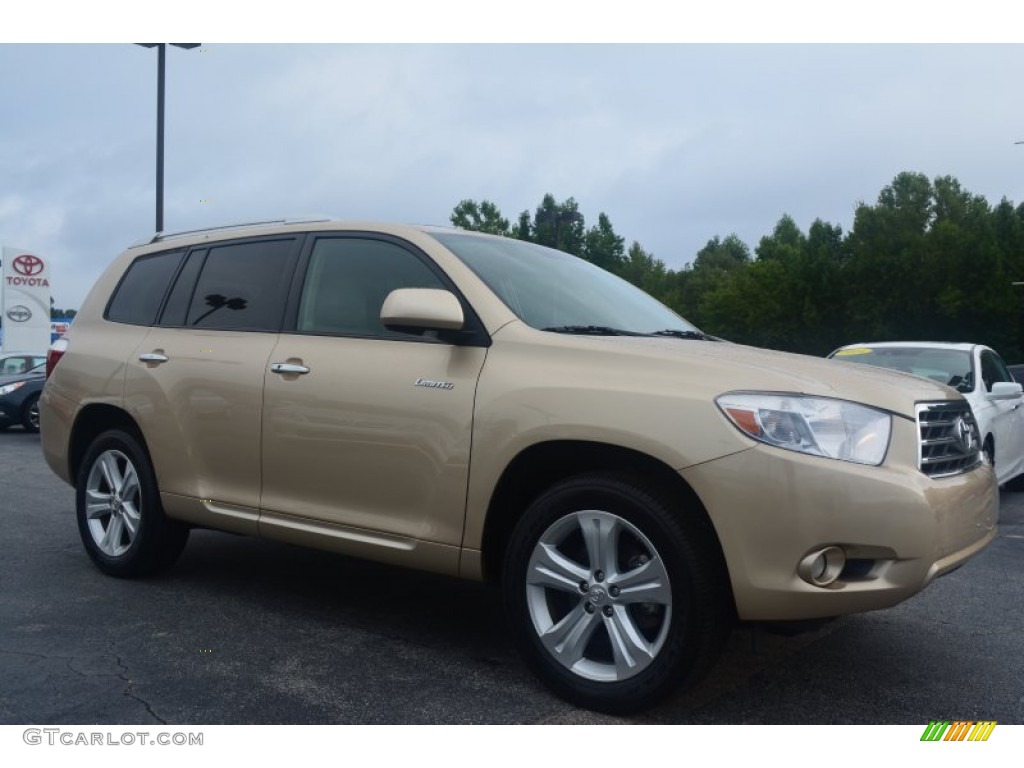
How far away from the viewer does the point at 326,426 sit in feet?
13.9

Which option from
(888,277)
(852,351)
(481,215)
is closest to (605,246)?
(481,215)

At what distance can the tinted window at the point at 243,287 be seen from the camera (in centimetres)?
477

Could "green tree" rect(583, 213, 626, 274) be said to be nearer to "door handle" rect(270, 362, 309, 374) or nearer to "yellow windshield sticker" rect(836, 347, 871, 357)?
"yellow windshield sticker" rect(836, 347, 871, 357)

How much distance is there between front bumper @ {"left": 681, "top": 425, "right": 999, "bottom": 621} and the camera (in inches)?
122

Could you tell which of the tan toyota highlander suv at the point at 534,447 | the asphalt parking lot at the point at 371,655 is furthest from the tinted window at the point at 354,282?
the asphalt parking lot at the point at 371,655

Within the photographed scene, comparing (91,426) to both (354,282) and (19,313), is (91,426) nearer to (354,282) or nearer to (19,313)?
(354,282)

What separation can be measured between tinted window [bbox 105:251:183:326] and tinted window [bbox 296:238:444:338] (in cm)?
123

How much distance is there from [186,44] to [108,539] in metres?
14.1

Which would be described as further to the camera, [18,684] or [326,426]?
[326,426]

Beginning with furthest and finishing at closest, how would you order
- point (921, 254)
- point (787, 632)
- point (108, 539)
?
point (921, 254) → point (108, 539) → point (787, 632)

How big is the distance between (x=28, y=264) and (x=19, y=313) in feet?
4.49

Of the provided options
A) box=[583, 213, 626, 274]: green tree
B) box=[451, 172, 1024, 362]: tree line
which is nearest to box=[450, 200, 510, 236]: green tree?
box=[451, 172, 1024, 362]: tree line

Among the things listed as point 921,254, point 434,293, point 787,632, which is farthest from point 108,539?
point 921,254

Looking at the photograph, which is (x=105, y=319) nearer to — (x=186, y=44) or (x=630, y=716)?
(x=630, y=716)
